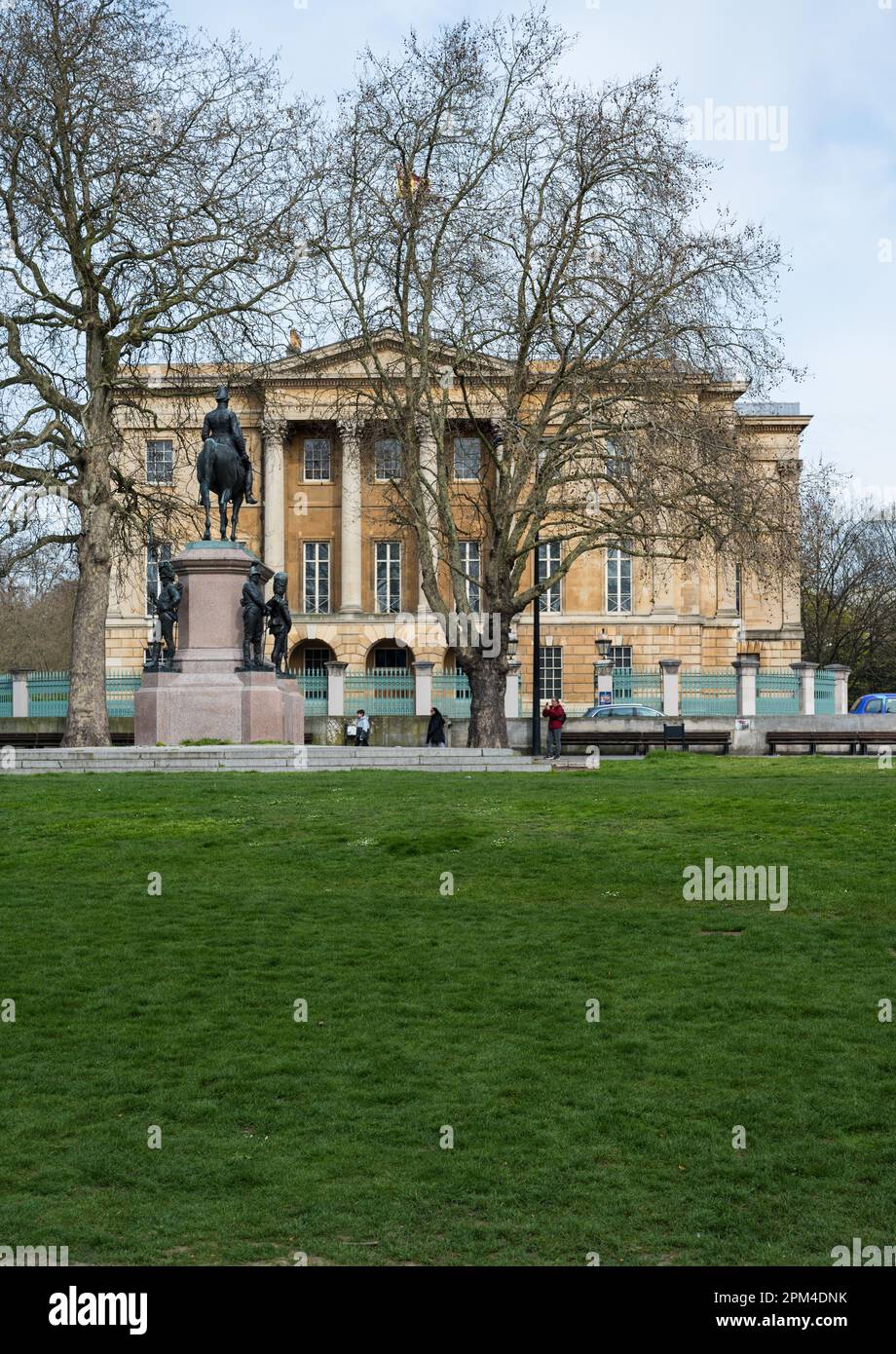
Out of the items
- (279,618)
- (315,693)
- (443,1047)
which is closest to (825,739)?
(315,693)

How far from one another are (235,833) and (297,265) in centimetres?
2197

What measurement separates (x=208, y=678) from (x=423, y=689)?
20.7 meters

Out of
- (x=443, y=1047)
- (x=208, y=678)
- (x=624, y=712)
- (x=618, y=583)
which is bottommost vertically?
(x=443, y=1047)

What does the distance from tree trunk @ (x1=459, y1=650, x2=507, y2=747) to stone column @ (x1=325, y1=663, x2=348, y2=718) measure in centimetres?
1023

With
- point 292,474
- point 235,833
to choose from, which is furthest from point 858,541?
point 235,833

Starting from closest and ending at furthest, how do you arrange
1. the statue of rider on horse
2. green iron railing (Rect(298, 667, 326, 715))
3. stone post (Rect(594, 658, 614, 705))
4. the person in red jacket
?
the statue of rider on horse
the person in red jacket
green iron railing (Rect(298, 667, 326, 715))
stone post (Rect(594, 658, 614, 705))

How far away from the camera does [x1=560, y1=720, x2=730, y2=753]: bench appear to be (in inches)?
1668

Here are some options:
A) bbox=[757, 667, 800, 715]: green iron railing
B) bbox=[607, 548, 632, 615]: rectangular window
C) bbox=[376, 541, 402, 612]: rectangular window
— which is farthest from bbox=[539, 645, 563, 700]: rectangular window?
bbox=[757, 667, 800, 715]: green iron railing

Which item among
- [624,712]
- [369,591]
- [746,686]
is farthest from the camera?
[369,591]

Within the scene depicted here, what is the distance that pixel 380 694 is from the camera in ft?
158

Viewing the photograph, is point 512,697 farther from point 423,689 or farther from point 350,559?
point 350,559

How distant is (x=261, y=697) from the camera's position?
1089 inches

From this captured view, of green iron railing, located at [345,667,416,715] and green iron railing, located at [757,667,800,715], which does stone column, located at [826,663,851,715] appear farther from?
green iron railing, located at [345,667,416,715]

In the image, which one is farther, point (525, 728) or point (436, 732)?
point (525, 728)
